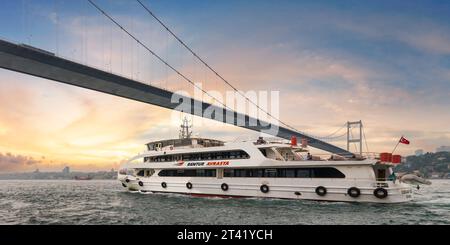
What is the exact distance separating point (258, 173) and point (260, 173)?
182mm

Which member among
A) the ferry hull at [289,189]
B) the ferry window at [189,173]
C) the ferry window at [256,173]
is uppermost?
the ferry window at [256,173]

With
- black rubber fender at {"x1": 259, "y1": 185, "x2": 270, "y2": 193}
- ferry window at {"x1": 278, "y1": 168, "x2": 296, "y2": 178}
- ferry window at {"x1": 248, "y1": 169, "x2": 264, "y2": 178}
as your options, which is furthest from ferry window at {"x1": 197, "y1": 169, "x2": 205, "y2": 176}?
ferry window at {"x1": 278, "y1": 168, "x2": 296, "y2": 178}

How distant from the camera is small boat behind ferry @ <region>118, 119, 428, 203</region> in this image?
24047mm

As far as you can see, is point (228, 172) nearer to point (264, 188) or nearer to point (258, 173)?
point (258, 173)

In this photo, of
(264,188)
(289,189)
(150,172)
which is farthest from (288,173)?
(150,172)

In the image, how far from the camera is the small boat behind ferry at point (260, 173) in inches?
947

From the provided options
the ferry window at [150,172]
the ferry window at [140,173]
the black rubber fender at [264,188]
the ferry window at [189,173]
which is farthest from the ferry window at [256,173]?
the ferry window at [140,173]

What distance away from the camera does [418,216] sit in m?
19.8

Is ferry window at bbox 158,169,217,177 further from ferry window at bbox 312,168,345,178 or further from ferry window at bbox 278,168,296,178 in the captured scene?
ferry window at bbox 312,168,345,178

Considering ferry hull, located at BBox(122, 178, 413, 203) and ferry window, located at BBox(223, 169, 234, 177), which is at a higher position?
ferry window, located at BBox(223, 169, 234, 177)

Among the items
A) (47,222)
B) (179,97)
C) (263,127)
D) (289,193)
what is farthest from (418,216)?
(263,127)

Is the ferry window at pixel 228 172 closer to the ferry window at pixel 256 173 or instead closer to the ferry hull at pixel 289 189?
the ferry hull at pixel 289 189

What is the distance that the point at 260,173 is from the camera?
92.6 feet

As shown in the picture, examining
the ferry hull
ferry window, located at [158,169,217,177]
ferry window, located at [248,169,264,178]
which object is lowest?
the ferry hull
